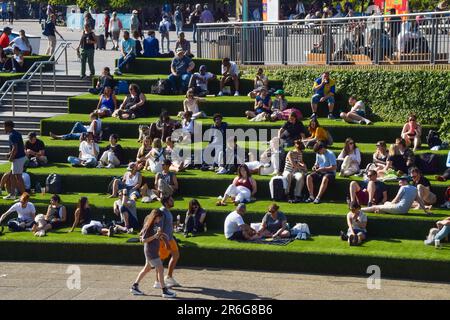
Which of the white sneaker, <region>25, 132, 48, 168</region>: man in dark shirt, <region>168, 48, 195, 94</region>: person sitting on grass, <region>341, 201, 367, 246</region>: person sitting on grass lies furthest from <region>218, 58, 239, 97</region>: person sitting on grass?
the white sneaker

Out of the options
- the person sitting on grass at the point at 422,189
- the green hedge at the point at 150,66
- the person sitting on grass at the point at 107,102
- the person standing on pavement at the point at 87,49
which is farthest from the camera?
the person standing on pavement at the point at 87,49

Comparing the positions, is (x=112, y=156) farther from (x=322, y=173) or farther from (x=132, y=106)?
(x=322, y=173)

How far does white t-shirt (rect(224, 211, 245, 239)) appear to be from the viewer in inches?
808

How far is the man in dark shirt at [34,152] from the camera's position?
966 inches

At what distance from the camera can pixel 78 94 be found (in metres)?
29.4

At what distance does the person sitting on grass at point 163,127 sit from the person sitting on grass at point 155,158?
111 centimetres

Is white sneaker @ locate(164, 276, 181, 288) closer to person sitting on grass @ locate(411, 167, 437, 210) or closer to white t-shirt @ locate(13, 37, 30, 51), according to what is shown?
person sitting on grass @ locate(411, 167, 437, 210)

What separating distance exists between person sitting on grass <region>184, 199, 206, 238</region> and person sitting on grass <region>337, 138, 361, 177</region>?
11.2 feet

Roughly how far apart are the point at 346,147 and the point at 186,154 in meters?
3.79

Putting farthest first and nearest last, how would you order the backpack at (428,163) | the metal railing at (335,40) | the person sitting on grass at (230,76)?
the person sitting on grass at (230,76)
the metal railing at (335,40)
the backpack at (428,163)

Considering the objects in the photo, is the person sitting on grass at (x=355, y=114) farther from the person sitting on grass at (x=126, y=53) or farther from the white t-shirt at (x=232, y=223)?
the person sitting on grass at (x=126, y=53)

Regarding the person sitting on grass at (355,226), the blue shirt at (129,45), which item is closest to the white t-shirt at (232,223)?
the person sitting on grass at (355,226)

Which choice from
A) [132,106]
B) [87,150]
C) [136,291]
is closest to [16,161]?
[87,150]

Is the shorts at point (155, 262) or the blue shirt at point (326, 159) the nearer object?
the shorts at point (155, 262)
